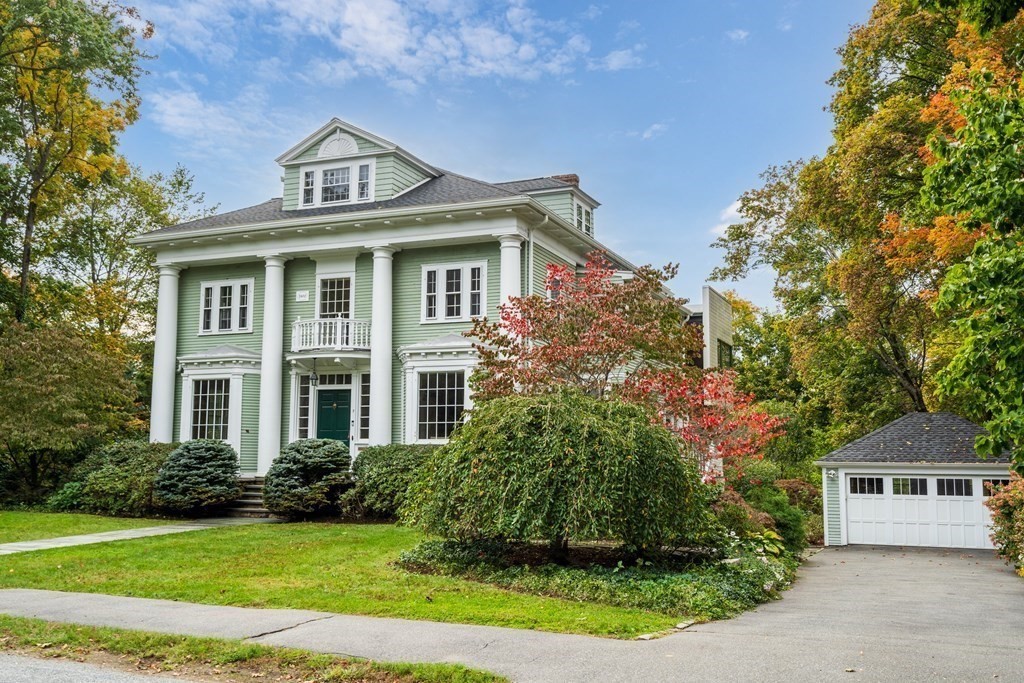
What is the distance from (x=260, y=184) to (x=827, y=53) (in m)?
18.7

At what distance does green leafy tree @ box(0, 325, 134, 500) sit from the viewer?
20.4m

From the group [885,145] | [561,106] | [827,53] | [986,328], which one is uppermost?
[827,53]

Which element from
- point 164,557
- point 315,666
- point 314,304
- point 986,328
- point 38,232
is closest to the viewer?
point 315,666

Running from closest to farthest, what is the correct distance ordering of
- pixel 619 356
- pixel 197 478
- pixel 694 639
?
pixel 694 639, pixel 619 356, pixel 197 478

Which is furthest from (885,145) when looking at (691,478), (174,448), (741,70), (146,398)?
(146,398)

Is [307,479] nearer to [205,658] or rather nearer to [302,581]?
[302,581]

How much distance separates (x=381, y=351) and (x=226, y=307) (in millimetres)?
5387

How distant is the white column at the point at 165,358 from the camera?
23.2m

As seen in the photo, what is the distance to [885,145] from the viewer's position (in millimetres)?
17594

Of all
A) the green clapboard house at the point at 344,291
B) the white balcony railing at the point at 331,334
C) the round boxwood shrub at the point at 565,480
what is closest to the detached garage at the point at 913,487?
the green clapboard house at the point at 344,291

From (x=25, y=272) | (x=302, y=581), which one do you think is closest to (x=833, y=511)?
(x=302, y=581)

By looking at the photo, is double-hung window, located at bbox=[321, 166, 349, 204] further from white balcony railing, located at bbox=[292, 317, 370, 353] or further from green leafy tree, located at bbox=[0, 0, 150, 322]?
green leafy tree, located at bbox=[0, 0, 150, 322]

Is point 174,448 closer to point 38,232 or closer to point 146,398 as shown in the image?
point 38,232

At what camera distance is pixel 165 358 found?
23578mm
